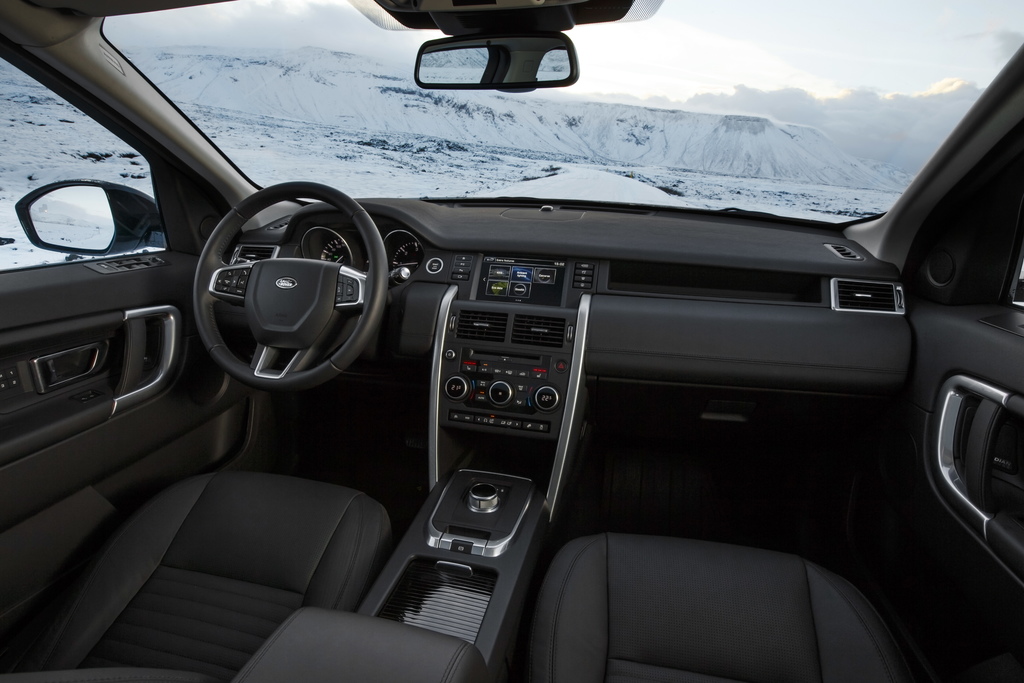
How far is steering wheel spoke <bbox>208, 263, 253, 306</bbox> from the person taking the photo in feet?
6.79

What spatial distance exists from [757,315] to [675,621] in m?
1.07

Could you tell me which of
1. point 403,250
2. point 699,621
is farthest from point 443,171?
point 699,621

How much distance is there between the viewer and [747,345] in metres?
2.12

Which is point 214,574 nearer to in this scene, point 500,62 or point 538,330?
point 538,330

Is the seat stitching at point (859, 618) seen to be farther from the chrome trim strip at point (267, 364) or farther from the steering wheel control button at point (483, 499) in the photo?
the chrome trim strip at point (267, 364)

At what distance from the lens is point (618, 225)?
251 centimetres

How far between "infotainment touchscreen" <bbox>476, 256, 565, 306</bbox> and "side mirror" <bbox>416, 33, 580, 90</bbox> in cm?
59

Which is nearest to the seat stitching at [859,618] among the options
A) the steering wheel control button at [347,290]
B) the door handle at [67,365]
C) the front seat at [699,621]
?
the front seat at [699,621]

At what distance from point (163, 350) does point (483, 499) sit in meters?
1.24

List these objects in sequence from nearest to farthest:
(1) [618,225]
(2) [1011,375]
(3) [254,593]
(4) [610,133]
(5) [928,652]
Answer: (2) [1011,375]
(3) [254,593]
(5) [928,652]
(1) [618,225]
(4) [610,133]

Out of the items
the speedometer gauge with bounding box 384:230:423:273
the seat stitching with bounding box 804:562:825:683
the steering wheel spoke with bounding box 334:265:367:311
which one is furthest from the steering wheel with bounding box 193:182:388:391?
the seat stitching with bounding box 804:562:825:683

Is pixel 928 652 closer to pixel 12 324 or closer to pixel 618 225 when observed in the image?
pixel 618 225

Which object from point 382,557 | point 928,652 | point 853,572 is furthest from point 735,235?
point 382,557

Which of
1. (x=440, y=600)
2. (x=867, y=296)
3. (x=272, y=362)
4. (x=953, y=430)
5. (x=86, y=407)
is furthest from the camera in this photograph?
(x=867, y=296)
